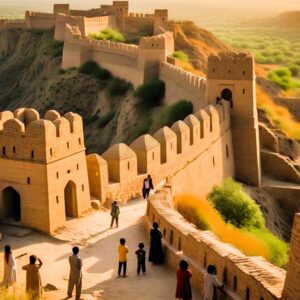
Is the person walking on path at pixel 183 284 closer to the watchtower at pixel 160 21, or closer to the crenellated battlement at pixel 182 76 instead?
the crenellated battlement at pixel 182 76

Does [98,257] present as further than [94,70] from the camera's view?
No

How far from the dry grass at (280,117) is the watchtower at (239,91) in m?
2.40

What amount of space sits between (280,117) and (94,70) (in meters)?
11.9

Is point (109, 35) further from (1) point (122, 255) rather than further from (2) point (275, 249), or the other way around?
(1) point (122, 255)

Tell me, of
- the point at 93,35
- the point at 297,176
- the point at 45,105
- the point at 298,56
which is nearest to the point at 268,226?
the point at 297,176

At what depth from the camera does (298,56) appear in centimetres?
7569

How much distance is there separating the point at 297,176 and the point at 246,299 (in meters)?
14.2

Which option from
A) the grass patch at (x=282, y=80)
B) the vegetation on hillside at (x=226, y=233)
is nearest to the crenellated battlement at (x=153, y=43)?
the grass patch at (x=282, y=80)

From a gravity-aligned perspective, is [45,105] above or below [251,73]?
below

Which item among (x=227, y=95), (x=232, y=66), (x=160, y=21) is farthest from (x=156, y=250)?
(x=160, y=21)

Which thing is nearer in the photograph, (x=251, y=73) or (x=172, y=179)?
(x=172, y=179)

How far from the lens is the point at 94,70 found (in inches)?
1364

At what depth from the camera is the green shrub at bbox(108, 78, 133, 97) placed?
1241 inches

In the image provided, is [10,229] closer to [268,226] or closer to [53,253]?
[53,253]
